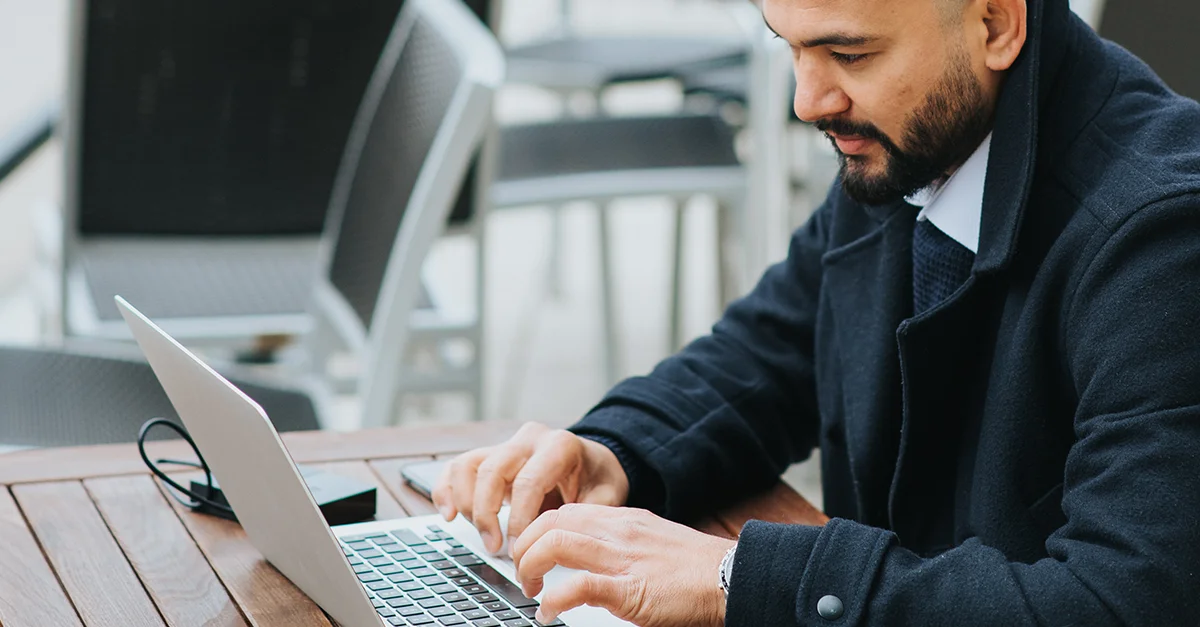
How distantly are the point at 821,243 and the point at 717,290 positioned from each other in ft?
7.54

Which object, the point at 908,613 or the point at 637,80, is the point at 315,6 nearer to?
the point at 637,80

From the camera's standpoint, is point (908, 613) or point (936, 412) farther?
point (936, 412)

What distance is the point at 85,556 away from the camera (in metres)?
1.09

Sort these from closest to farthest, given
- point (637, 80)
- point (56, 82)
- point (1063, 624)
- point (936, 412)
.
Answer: point (1063, 624)
point (936, 412)
point (637, 80)
point (56, 82)

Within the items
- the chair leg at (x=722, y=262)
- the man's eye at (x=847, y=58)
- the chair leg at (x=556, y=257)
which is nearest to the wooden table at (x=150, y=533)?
the man's eye at (x=847, y=58)

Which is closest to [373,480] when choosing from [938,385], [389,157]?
[938,385]

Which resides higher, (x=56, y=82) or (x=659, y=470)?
(x=659, y=470)

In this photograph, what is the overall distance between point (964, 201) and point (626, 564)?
1.31ft

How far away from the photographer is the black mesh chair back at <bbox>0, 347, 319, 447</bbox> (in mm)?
1815

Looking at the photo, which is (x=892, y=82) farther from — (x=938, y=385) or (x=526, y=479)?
(x=526, y=479)

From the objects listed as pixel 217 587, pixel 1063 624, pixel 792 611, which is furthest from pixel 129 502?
pixel 1063 624

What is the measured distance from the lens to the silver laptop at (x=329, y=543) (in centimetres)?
89

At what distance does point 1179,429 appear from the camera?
876 millimetres

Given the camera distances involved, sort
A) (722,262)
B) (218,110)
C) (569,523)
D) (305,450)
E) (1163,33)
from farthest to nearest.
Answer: (722,262) → (218,110) → (1163,33) → (305,450) → (569,523)
